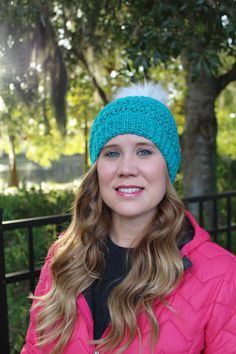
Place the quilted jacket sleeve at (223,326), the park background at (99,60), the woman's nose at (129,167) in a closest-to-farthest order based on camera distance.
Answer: the quilted jacket sleeve at (223,326) → the woman's nose at (129,167) → the park background at (99,60)

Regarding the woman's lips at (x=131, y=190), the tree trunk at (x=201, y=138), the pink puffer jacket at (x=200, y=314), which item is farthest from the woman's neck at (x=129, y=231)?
the tree trunk at (x=201, y=138)

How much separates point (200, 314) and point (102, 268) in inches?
17.6

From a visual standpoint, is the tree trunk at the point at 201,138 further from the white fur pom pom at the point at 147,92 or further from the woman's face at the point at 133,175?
the woman's face at the point at 133,175

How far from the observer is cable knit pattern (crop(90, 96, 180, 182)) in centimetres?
169

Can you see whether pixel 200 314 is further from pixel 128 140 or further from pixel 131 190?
pixel 128 140

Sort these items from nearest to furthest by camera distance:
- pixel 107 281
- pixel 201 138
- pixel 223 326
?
pixel 223 326, pixel 107 281, pixel 201 138

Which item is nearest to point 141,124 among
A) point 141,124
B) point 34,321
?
point 141,124

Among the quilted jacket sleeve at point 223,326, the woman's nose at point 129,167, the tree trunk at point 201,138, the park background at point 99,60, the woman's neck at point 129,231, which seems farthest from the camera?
the tree trunk at point 201,138

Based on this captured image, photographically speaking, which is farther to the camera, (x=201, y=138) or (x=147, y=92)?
(x=201, y=138)

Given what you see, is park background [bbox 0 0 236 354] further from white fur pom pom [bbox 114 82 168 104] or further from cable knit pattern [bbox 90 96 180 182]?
cable knit pattern [bbox 90 96 180 182]

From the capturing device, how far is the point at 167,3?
118 inches

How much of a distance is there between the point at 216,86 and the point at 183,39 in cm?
301

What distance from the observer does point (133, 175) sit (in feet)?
5.49

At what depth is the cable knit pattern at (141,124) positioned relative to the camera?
5.54ft
